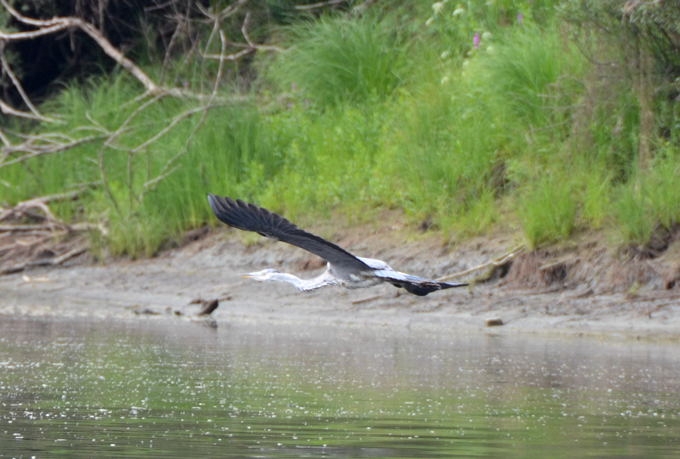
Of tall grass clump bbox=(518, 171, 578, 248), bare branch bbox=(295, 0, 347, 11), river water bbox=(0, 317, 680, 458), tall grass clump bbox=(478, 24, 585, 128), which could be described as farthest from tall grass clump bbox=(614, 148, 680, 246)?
bare branch bbox=(295, 0, 347, 11)

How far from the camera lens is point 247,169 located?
43.3ft

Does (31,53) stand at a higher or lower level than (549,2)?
lower

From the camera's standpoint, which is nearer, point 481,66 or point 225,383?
point 225,383

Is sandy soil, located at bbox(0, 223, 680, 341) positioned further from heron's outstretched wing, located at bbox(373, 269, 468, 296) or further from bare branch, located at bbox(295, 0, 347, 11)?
bare branch, located at bbox(295, 0, 347, 11)

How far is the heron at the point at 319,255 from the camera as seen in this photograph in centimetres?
697

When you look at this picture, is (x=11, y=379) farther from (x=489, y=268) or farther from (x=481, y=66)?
(x=481, y=66)

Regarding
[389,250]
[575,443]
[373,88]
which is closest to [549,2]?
[373,88]

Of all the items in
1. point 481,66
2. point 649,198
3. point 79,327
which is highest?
point 481,66

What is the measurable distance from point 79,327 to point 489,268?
10.5 feet

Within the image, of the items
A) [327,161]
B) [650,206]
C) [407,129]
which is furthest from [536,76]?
[327,161]

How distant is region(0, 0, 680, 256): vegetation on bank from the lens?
10430 mm

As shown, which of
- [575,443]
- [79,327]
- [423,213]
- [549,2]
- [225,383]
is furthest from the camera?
[549,2]

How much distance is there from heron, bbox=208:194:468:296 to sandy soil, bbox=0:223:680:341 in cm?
217

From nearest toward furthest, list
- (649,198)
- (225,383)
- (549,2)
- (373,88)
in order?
(225,383) < (649,198) < (549,2) < (373,88)
